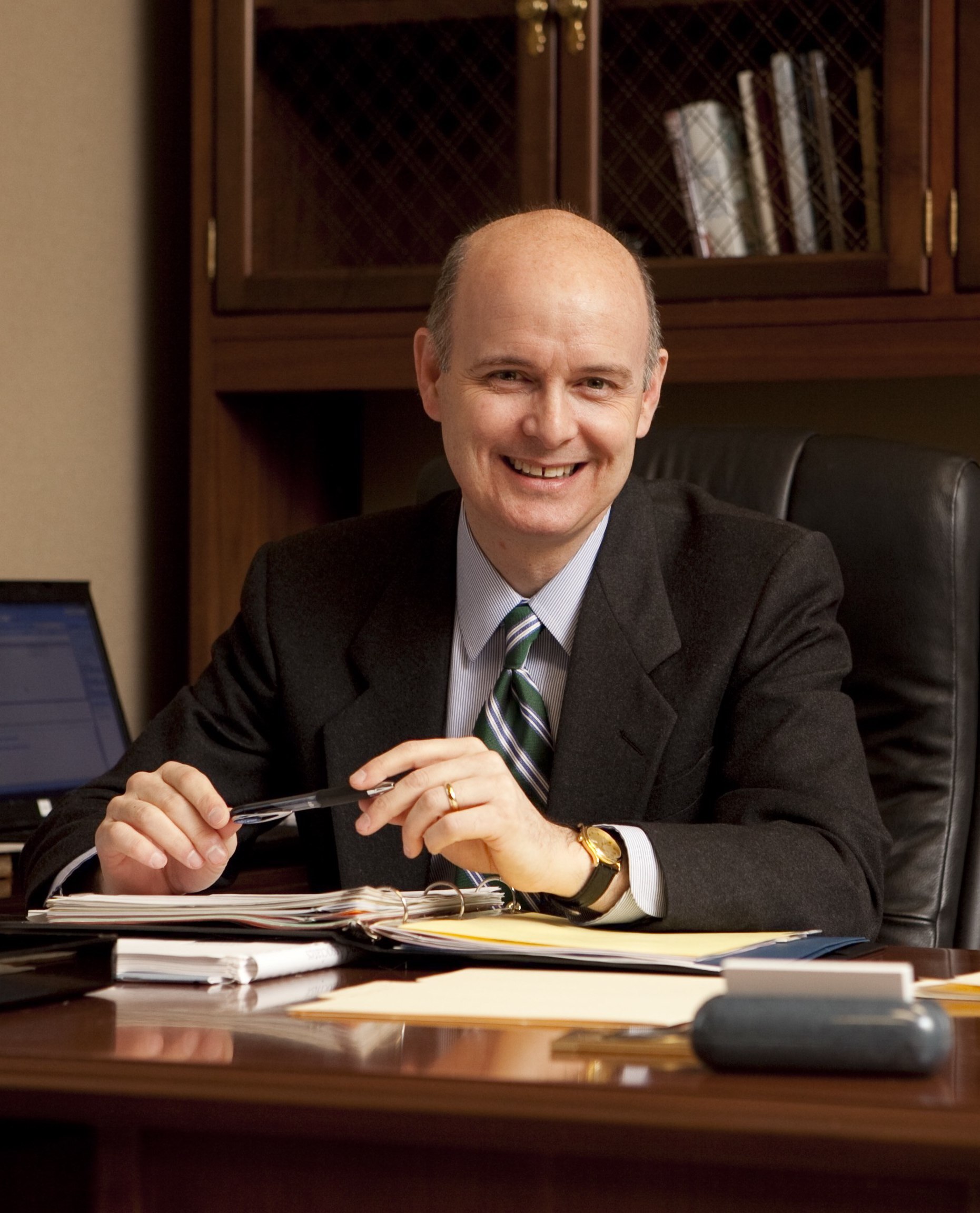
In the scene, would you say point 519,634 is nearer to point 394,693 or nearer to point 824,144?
point 394,693

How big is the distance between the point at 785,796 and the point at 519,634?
32 centimetres

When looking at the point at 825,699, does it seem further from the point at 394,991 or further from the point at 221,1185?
the point at 221,1185

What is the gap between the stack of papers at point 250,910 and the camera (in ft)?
3.35

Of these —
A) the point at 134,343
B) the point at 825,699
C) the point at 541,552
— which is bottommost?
the point at 825,699

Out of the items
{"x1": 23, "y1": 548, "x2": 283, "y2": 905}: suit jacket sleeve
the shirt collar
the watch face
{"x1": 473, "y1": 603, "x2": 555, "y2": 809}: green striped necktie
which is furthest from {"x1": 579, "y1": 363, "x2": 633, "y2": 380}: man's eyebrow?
the watch face

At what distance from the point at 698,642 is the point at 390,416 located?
49.5 inches

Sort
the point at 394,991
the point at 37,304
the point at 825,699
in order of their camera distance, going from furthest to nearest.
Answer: the point at 37,304 → the point at 825,699 → the point at 394,991

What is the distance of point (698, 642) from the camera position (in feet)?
4.80

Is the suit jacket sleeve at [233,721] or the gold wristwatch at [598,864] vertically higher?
the suit jacket sleeve at [233,721]

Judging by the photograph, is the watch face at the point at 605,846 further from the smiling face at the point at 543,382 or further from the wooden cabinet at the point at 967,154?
the wooden cabinet at the point at 967,154

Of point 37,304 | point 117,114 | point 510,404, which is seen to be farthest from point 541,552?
point 117,114

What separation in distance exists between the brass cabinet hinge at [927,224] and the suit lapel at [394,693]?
81cm

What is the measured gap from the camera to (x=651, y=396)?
5.29 feet

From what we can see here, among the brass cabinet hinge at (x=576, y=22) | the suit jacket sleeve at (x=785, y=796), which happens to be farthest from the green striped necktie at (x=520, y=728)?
the brass cabinet hinge at (x=576, y=22)
